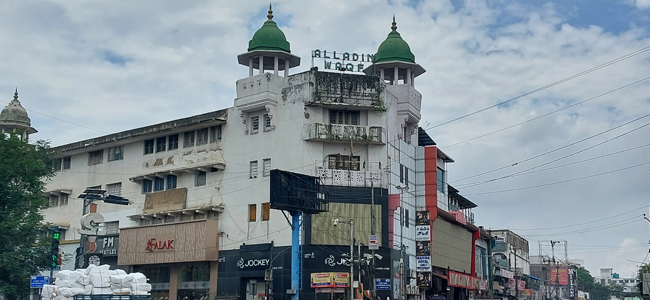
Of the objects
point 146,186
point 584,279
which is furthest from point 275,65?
point 584,279

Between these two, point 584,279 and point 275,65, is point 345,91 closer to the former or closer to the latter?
point 275,65

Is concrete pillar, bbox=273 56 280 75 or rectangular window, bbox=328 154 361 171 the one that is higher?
concrete pillar, bbox=273 56 280 75

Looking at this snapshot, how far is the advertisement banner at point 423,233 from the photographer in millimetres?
59013

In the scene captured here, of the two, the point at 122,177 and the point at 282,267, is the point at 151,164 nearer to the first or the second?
the point at 122,177

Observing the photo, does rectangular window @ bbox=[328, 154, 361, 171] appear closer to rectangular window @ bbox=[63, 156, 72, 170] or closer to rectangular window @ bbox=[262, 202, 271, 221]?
rectangular window @ bbox=[262, 202, 271, 221]

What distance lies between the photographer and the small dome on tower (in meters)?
74.9

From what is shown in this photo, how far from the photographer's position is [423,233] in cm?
5925

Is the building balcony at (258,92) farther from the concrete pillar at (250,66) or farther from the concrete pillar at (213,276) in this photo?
the concrete pillar at (213,276)

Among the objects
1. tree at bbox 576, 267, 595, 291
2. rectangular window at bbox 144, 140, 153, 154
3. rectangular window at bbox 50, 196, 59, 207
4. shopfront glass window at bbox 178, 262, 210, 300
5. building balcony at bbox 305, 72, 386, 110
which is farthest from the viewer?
tree at bbox 576, 267, 595, 291

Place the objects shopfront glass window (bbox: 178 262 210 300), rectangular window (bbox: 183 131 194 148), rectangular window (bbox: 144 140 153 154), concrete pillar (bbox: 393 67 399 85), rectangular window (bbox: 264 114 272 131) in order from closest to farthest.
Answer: rectangular window (bbox: 264 114 272 131) → shopfront glass window (bbox: 178 262 210 300) → concrete pillar (bbox: 393 67 399 85) → rectangular window (bbox: 183 131 194 148) → rectangular window (bbox: 144 140 153 154)

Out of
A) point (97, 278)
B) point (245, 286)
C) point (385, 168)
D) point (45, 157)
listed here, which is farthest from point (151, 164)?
point (97, 278)

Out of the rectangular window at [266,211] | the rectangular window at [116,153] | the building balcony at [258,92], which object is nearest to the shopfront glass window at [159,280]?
the rectangular window at [266,211]

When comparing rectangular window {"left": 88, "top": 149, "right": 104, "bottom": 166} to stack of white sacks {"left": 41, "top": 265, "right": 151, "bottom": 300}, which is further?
rectangular window {"left": 88, "top": 149, "right": 104, "bottom": 166}

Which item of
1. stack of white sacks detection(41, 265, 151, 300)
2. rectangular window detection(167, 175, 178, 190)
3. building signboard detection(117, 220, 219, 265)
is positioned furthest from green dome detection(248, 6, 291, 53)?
stack of white sacks detection(41, 265, 151, 300)
